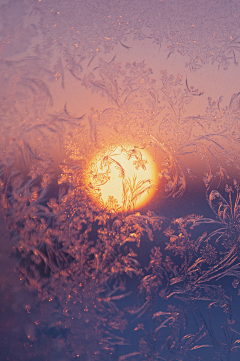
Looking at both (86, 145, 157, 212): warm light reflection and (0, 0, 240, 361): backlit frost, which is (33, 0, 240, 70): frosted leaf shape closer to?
(0, 0, 240, 361): backlit frost

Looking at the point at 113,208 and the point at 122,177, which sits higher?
the point at 122,177

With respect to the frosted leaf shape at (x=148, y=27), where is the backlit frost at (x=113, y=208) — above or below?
below

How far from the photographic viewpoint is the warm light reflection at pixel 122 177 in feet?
3.49

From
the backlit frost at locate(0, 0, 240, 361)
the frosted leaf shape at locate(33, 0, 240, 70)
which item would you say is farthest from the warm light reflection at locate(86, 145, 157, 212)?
the frosted leaf shape at locate(33, 0, 240, 70)

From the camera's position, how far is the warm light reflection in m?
1.06

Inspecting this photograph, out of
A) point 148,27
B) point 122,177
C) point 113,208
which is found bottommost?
point 113,208

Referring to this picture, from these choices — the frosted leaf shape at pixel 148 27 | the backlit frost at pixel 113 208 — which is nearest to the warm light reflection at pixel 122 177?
the backlit frost at pixel 113 208

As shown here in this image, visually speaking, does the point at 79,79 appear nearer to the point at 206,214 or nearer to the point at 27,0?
the point at 27,0

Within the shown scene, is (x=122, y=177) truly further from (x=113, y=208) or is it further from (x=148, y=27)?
(x=148, y=27)

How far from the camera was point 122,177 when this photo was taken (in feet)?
3.51

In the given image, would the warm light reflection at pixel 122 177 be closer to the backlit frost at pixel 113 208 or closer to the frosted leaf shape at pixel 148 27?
the backlit frost at pixel 113 208

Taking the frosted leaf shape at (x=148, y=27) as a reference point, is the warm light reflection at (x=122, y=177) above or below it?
below

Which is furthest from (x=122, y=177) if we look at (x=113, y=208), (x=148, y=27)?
(x=148, y=27)

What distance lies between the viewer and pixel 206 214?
1081 mm
